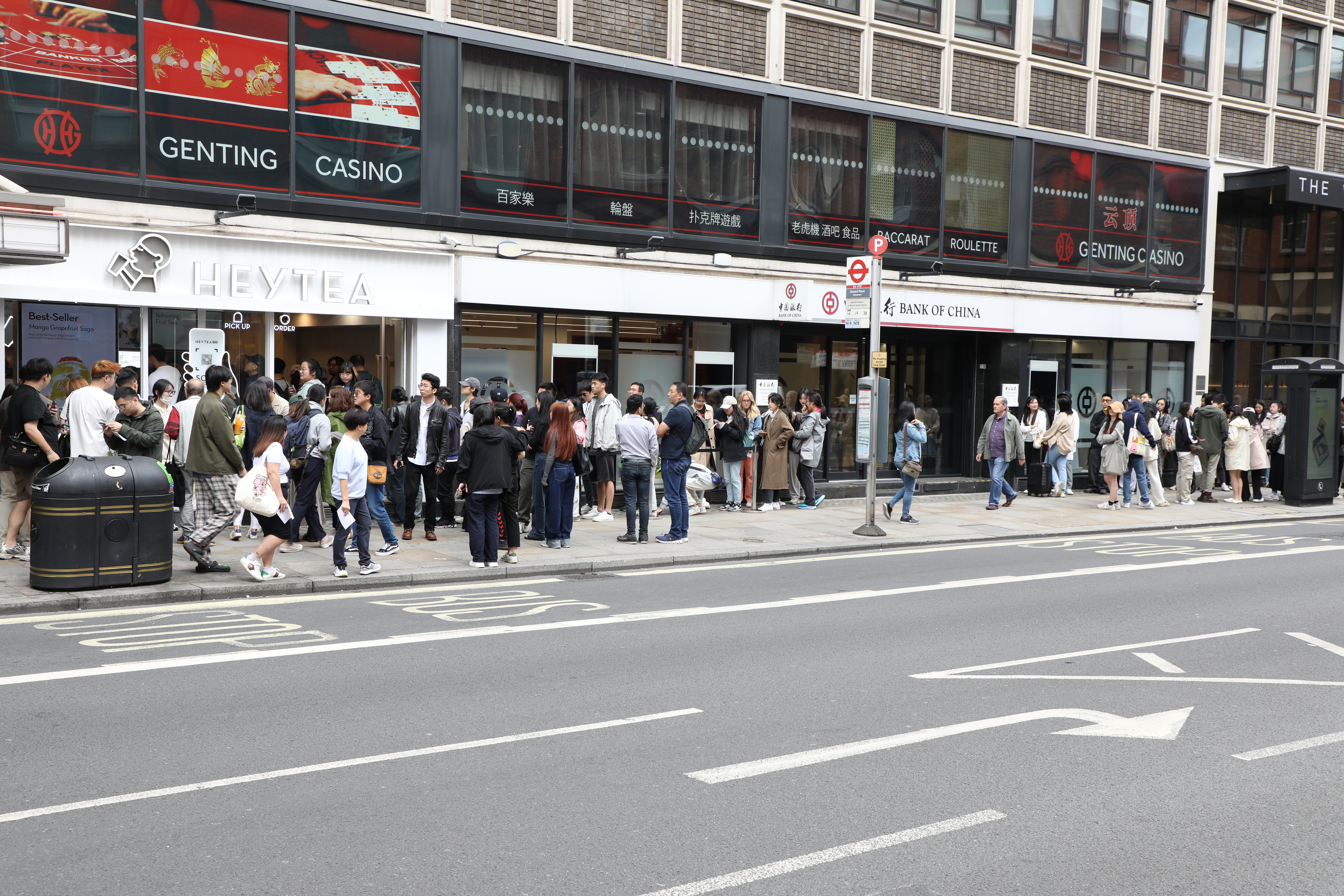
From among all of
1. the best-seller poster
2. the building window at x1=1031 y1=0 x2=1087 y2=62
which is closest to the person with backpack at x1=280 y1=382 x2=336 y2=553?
the best-seller poster

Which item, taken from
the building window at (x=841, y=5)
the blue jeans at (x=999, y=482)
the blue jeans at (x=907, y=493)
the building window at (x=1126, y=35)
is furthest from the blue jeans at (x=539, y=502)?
the building window at (x=1126, y=35)

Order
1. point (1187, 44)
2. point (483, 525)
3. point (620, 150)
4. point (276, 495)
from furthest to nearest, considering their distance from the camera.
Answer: point (1187, 44) → point (620, 150) → point (483, 525) → point (276, 495)

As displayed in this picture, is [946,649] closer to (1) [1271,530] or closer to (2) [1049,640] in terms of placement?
(2) [1049,640]

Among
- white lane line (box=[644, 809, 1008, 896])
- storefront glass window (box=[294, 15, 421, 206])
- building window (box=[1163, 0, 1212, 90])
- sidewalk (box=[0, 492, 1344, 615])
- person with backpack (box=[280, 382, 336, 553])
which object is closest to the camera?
white lane line (box=[644, 809, 1008, 896])

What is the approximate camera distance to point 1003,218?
21.4m

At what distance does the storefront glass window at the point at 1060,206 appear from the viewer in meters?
21.7

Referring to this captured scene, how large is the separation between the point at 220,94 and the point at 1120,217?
55.2 ft

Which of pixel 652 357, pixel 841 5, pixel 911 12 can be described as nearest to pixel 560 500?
pixel 652 357

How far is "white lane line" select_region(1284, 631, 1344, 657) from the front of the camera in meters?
8.56

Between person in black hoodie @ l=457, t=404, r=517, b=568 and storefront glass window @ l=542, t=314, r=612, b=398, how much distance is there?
15.9 feet

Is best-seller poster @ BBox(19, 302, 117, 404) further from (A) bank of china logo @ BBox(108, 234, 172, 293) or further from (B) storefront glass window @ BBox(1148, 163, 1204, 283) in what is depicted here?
A: (B) storefront glass window @ BBox(1148, 163, 1204, 283)

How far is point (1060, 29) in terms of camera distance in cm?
2169

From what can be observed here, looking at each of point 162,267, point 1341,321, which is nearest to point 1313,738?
point 162,267

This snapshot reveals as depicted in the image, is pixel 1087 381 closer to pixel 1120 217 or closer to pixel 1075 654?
pixel 1120 217
